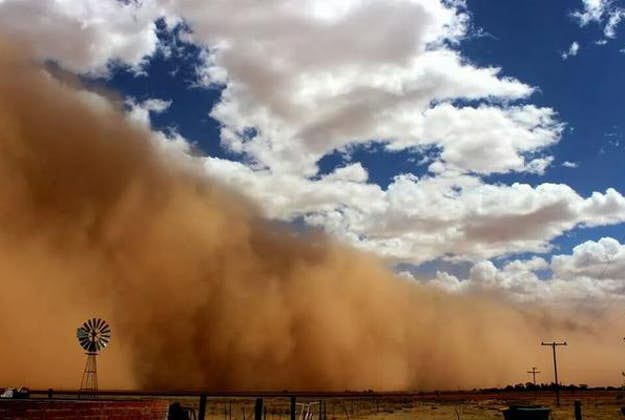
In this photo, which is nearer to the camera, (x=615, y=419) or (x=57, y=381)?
(x=615, y=419)

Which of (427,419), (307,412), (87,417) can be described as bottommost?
(427,419)

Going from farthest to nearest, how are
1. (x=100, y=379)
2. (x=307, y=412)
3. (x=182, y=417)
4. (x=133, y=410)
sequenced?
(x=100, y=379), (x=307, y=412), (x=182, y=417), (x=133, y=410)

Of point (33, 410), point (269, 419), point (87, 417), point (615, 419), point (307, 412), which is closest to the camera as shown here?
point (33, 410)

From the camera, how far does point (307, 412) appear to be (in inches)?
1006

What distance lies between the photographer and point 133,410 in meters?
12.3

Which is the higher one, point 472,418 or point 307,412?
point 307,412

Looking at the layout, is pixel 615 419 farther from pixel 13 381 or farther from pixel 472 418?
pixel 13 381

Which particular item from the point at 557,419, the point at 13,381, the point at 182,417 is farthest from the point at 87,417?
the point at 13,381

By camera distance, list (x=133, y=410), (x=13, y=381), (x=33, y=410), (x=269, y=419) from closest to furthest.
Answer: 1. (x=33, y=410)
2. (x=133, y=410)
3. (x=269, y=419)
4. (x=13, y=381)

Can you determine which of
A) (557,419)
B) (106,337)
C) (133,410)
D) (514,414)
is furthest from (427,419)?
(133,410)

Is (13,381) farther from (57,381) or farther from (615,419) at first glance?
(615,419)

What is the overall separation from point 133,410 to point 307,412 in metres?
14.3

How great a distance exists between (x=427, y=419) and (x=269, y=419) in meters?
12.0

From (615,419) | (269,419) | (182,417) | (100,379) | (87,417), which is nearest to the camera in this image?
(87,417)
